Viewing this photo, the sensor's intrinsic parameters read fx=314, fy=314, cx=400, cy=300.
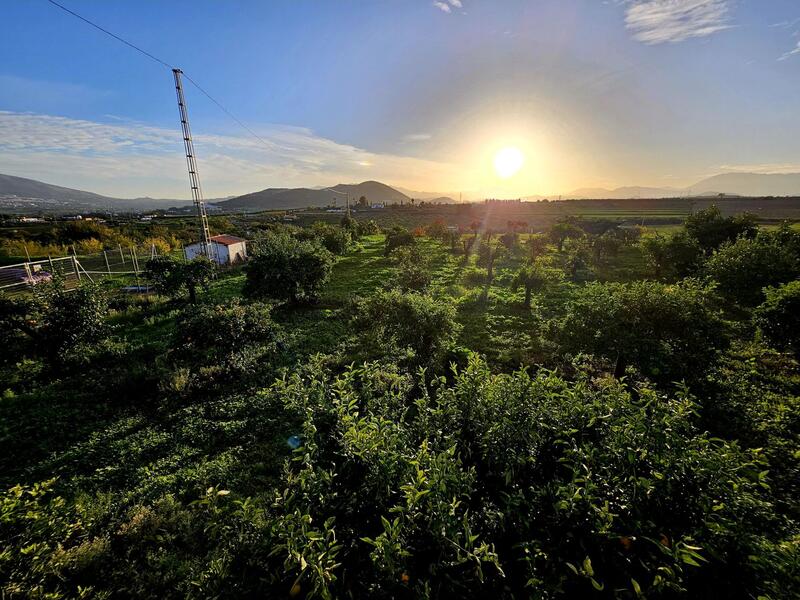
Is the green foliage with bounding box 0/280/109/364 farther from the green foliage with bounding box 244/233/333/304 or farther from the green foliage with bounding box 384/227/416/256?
the green foliage with bounding box 384/227/416/256

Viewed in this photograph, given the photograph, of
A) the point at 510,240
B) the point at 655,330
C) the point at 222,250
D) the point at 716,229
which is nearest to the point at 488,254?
the point at 510,240

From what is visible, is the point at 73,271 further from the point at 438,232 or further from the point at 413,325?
the point at 438,232

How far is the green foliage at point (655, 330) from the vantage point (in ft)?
25.9

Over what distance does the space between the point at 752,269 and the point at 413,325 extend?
15114 millimetres

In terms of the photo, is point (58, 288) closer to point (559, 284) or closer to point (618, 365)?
point (618, 365)

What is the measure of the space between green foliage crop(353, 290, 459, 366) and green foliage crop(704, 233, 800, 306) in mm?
12654

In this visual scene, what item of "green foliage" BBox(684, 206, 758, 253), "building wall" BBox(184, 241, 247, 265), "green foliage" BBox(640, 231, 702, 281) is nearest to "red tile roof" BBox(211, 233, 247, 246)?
"building wall" BBox(184, 241, 247, 265)

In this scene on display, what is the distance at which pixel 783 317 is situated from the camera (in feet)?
29.8

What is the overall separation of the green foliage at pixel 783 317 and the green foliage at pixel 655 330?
2.38m

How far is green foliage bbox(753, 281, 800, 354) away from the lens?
887 centimetres

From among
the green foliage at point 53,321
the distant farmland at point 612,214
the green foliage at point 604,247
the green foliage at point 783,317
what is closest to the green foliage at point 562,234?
the green foliage at point 604,247

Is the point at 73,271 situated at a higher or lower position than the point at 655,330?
lower

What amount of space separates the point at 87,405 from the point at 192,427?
3.83m

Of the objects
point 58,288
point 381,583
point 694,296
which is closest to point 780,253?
point 694,296
